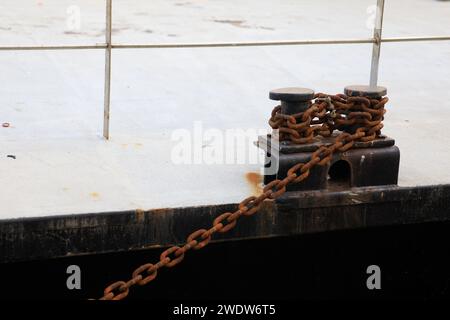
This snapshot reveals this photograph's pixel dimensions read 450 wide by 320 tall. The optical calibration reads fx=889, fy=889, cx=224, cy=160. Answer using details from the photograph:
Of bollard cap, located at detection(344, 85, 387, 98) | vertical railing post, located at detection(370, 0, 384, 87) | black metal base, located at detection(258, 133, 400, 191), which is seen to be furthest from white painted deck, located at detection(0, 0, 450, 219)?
bollard cap, located at detection(344, 85, 387, 98)

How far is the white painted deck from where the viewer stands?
4.62m

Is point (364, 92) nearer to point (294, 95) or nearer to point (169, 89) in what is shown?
point (294, 95)

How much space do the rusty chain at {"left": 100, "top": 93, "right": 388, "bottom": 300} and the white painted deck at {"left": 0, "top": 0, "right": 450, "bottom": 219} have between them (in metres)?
0.22

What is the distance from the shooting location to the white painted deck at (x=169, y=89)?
15.2 ft

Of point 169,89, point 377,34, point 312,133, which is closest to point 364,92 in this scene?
point 312,133

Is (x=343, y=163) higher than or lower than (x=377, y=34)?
lower

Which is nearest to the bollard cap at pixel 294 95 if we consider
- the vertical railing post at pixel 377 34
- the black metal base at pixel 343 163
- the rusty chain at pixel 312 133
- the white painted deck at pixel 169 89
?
the rusty chain at pixel 312 133

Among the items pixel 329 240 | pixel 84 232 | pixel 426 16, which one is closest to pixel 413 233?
pixel 329 240

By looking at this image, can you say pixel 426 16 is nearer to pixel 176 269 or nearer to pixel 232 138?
pixel 232 138

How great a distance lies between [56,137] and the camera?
5.34 metres

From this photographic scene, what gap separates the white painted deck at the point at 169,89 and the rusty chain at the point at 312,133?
22 centimetres

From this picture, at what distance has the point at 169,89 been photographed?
662cm

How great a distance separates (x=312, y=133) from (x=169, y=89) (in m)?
2.27

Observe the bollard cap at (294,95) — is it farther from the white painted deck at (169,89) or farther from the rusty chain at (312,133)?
the white painted deck at (169,89)
